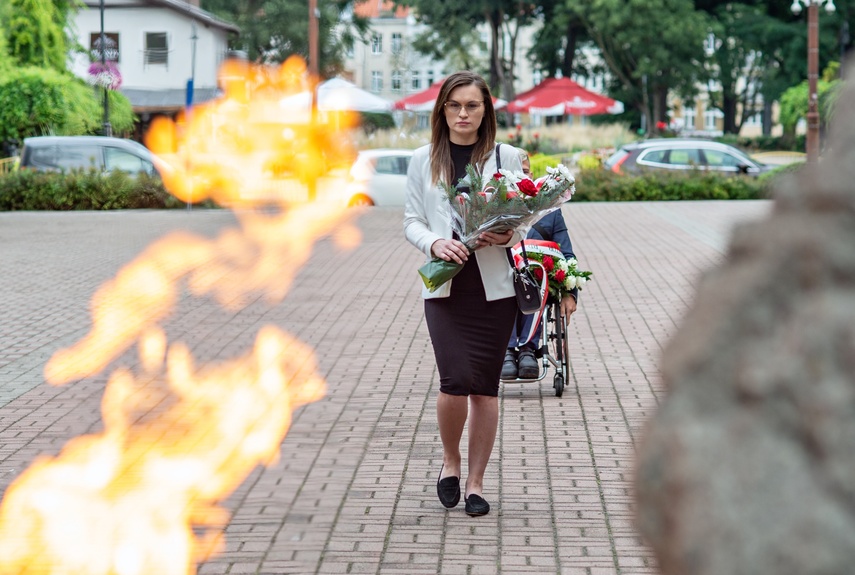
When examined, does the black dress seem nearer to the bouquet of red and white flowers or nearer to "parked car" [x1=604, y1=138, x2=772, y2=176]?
the bouquet of red and white flowers

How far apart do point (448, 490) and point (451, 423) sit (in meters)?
0.31

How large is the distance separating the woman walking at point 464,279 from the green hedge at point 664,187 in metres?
22.1

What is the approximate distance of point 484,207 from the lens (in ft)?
15.5

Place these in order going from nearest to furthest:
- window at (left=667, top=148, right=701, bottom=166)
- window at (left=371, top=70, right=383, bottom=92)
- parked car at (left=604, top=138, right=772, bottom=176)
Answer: parked car at (left=604, top=138, right=772, bottom=176)
window at (left=667, top=148, right=701, bottom=166)
window at (left=371, top=70, right=383, bottom=92)

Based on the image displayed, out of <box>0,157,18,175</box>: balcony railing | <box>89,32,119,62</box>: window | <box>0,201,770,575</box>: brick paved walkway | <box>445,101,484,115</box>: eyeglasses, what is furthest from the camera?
<box>89,32,119,62</box>: window

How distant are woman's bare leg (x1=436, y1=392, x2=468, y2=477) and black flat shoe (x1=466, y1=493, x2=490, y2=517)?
12 centimetres

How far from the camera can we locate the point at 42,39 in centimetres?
3834

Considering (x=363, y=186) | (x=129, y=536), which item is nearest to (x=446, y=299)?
(x=129, y=536)

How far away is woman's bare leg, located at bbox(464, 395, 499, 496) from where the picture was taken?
5.03m

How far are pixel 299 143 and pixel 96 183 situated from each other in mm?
10943

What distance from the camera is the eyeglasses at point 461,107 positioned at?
4867 mm

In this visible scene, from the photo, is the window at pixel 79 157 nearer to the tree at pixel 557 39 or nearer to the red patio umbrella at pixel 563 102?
the red patio umbrella at pixel 563 102

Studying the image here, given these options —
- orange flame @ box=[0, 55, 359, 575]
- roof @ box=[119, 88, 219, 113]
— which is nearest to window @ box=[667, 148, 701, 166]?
orange flame @ box=[0, 55, 359, 575]

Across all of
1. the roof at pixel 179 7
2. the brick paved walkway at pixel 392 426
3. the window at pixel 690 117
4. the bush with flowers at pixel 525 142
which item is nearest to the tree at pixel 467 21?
the roof at pixel 179 7
